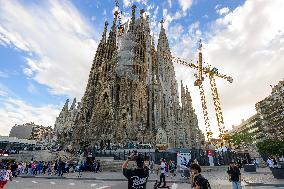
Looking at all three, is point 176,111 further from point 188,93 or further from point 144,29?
point 144,29

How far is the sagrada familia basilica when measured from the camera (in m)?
57.6

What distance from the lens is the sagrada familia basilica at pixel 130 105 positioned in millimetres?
57597

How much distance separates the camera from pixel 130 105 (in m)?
60.2

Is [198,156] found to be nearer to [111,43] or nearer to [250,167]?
[250,167]

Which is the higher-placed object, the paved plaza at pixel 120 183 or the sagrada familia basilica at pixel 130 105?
the sagrada familia basilica at pixel 130 105

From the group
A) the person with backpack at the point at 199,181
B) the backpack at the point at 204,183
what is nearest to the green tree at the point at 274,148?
the person with backpack at the point at 199,181

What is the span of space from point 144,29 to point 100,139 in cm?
3983

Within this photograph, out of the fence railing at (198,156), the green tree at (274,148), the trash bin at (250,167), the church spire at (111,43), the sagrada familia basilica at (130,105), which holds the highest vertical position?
the church spire at (111,43)

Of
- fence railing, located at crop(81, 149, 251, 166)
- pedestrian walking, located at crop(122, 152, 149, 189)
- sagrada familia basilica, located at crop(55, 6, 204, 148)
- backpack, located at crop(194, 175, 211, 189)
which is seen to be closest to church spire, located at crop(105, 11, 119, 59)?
sagrada familia basilica, located at crop(55, 6, 204, 148)

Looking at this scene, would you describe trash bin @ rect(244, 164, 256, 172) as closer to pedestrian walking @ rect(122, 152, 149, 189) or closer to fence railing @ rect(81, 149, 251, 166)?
fence railing @ rect(81, 149, 251, 166)

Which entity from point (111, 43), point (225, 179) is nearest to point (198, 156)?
point (225, 179)

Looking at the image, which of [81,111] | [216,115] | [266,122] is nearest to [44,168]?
[81,111]

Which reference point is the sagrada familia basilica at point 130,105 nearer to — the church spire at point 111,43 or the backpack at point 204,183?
the church spire at point 111,43

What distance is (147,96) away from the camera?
65.3m
